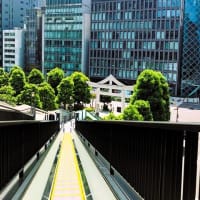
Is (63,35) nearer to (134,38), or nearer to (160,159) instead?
(134,38)

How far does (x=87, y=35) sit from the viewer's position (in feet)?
316

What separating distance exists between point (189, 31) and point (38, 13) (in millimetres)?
47458

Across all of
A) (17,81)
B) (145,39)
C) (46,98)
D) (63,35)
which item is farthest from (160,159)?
(63,35)

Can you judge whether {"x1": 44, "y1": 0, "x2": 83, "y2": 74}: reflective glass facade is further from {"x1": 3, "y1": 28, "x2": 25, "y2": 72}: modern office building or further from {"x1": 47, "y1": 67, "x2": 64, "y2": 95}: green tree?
{"x1": 47, "y1": 67, "x2": 64, "y2": 95}: green tree

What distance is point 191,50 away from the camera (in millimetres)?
81250

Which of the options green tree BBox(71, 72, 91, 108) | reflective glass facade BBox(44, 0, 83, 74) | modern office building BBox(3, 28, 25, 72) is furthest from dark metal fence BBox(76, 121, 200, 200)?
modern office building BBox(3, 28, 25, 72)

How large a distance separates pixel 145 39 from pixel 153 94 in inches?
2121

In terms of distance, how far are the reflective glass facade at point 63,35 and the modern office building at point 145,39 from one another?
4.56 metres

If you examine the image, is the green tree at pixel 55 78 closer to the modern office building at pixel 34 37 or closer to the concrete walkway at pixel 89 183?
the modern office building at pixel 34 37

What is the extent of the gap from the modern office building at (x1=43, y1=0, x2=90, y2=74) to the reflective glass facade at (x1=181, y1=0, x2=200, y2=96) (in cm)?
2688

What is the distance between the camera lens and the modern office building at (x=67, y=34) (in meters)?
95.1

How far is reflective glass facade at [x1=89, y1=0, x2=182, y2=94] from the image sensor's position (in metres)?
82.3

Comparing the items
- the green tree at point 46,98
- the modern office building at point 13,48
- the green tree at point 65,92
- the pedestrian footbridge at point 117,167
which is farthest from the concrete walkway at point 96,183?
the modern office building at point 13,48

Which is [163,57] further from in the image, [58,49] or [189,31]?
[58,49]
